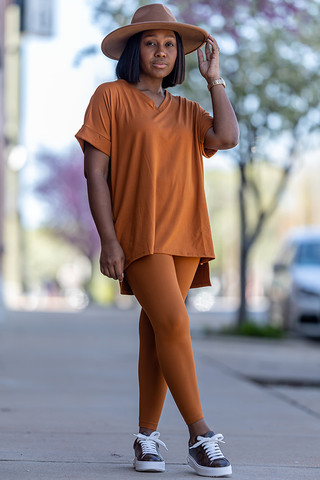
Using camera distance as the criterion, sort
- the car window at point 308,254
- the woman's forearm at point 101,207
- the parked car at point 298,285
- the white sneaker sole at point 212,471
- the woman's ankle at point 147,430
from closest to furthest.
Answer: the white sneaker sole at point 212,471 < the woman's forearm at point 101,207 < the woman's ankle at point 147,430 < the parked car at point 298,285 < the car window at point 308,254

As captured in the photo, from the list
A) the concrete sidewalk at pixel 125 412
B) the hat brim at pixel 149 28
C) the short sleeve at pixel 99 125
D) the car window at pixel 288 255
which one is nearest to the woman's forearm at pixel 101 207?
the short sleeve at pixel 99 125

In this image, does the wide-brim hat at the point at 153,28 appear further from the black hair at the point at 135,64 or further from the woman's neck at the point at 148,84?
the woman's neck at the point at 148,84

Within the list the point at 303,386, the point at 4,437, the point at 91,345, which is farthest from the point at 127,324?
the point at 4,437

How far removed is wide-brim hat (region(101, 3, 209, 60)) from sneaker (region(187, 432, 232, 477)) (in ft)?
5.49

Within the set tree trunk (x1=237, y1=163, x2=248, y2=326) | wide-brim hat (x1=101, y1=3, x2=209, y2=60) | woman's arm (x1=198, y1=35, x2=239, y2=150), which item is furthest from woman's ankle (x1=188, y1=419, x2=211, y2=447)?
tree trunk (x1=237, y1=163, x2=248, y2=326)

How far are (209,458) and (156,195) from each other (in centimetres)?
107

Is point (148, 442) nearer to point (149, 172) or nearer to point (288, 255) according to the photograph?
point (149, 172)

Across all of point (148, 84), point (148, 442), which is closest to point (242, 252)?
point (148, 84)

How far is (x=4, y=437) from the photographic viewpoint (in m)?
3.97

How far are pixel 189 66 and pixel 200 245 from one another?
29.1 ft

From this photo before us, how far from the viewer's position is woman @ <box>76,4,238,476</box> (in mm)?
3117

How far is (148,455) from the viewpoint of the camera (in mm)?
3178

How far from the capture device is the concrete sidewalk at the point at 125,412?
3369 mm

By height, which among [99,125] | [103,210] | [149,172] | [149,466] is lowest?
[149,466]
